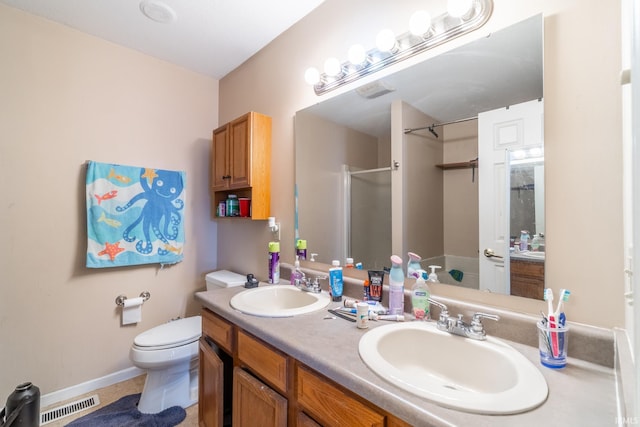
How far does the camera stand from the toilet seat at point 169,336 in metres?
1.63

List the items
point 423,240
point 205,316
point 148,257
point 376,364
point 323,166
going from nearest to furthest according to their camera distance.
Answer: point 376,364
point 423,240
point 205,316
point 323,166
point 148,257

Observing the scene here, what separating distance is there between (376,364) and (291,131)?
1456 millimetres

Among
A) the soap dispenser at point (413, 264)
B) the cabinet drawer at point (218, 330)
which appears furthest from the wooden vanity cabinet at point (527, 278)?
the cabinet drawer at point (218, 330)

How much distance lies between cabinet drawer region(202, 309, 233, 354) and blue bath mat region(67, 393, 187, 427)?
2.10 feet

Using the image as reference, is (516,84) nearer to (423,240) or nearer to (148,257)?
(423,240)

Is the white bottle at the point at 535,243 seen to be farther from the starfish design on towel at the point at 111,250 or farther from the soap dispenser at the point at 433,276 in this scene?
the starfish design on towel at the point at 111,250

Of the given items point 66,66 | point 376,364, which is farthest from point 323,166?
point 66,66

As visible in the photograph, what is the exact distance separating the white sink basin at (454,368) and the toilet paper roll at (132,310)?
1.85 m

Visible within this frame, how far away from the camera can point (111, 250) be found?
1.91 m

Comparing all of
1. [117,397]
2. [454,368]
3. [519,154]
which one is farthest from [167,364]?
[519,154]

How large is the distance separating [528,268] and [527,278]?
34 mm

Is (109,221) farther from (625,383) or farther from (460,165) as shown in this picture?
(625,383)

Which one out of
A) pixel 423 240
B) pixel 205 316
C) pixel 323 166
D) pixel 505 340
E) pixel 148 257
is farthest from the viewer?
pixel 148 257

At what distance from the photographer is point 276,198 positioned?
1.92 m
